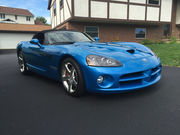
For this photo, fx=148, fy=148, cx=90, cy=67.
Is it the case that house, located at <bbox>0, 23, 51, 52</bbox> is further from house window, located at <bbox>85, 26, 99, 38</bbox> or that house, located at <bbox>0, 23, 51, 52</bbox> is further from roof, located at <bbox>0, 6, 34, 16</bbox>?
roof, located at <bbox>0, 6, 34, 16</bbox>

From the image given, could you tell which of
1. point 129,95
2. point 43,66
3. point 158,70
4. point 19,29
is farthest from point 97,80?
point 19,29

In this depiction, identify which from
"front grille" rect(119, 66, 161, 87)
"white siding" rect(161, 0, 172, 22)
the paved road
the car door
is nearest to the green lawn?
the paved road

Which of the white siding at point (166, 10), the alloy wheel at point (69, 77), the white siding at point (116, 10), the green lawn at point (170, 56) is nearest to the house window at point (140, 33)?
the white siding at point (166, 10)

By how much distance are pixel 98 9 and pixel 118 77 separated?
1179 centimetres

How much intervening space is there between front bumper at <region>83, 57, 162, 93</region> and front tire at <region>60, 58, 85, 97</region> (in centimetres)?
12

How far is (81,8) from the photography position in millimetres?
12227

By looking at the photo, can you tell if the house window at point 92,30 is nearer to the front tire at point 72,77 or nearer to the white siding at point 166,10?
the white siding at point 166,10

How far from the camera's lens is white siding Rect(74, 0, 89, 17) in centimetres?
1198

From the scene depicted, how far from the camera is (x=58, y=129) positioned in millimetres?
1738

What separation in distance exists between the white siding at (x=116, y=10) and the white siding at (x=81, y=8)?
229 cm

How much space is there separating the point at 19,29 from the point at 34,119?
2452 centimetres

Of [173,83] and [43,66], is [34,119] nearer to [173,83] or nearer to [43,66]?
[43,66]

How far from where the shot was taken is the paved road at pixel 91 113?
171 cm

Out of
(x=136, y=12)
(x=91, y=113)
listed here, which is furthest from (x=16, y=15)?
(x=91, y=113)
